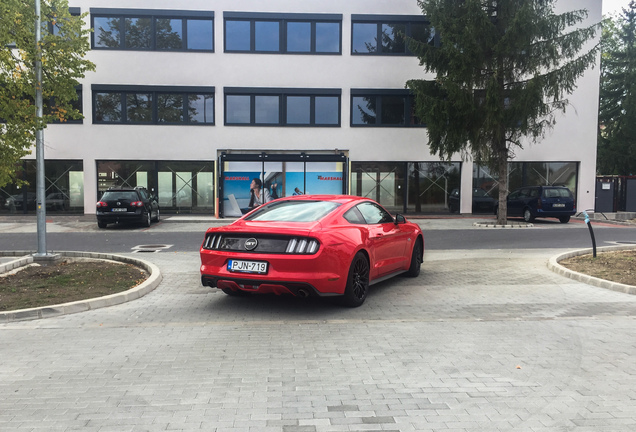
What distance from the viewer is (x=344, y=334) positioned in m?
5.64

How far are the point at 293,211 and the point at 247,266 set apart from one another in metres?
1.30

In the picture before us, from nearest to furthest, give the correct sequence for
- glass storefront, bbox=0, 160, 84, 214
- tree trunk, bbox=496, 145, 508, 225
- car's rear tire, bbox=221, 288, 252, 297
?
car's rear tire, bbox=221, 288, 252, 297 → tree trunk, bbox=496, 145, 508, 225 → glass storefront, bbox=0, 160, 84, 214

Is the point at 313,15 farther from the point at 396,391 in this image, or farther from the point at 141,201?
the point at 396,391

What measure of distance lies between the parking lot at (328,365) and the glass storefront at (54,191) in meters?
20.8

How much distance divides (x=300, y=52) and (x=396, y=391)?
24047 mm

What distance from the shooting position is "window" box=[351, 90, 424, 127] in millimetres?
26359

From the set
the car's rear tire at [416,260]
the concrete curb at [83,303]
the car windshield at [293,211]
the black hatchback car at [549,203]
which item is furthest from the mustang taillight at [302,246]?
the black hatchback car at [549,203]

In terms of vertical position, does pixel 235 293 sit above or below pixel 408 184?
below

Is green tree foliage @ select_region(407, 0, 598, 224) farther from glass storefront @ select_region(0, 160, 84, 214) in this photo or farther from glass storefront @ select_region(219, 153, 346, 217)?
glass storefront @ select_region(0, 160, 84, 214)

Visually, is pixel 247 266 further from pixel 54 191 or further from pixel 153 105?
pixel 54 191

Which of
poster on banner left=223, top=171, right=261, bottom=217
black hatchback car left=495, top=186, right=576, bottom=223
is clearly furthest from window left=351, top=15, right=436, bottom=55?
black hatchback car left=495, top=186, right=576, bottom=223

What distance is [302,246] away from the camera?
6238 millimetres

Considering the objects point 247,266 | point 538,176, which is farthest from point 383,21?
point 247,266

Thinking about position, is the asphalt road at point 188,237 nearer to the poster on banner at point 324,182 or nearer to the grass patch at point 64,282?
the grass patch at point 64,282
